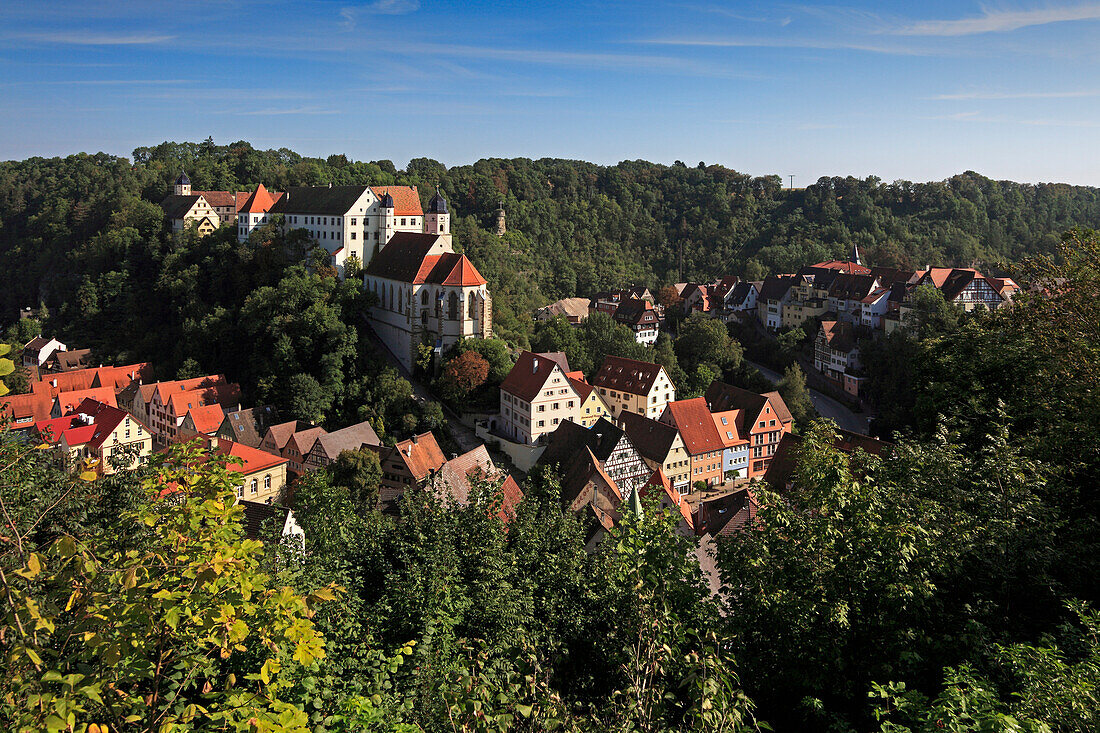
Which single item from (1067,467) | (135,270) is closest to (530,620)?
(1067,467)

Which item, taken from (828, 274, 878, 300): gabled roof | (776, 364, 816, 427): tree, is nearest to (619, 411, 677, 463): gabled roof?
(776, 364, 816, 427): tree

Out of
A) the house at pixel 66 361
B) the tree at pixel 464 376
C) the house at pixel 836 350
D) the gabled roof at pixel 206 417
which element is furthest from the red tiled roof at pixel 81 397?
the house at pixel 836 350

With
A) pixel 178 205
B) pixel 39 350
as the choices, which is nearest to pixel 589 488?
pixel 39 350

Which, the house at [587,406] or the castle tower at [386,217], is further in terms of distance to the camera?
the castle tower at [386,217]

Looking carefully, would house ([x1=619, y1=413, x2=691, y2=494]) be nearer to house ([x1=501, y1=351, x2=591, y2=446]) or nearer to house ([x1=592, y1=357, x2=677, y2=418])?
house ([x1=501, y1=351, x2=591, y2=446])

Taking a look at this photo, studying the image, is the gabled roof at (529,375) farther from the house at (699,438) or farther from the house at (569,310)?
the house at (569,310)

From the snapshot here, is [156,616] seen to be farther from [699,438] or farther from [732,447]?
[732,447]
